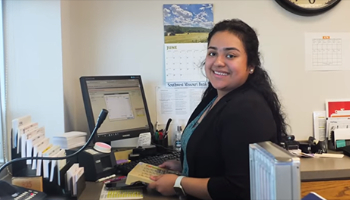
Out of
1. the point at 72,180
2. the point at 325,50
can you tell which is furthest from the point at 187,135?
the point at 325,50

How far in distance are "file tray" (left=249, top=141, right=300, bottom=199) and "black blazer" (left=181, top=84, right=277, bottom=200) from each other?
52 cm

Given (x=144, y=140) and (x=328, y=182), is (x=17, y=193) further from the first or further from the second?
(x=328, y=182)

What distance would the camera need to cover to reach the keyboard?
1521mm

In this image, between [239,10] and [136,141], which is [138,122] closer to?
[136,141]

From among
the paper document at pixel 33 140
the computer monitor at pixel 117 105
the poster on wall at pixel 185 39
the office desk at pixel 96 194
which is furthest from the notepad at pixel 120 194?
the poster on wall at pixel 185 39

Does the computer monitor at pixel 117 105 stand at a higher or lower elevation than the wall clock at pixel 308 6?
lower

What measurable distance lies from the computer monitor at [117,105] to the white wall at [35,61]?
0.51ft

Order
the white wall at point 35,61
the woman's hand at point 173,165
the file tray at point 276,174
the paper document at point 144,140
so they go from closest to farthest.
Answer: the file tray at point 276,174 → the woman's hand at point 173,165 → the white wall at point 35,61 → the paper document at point 144,140

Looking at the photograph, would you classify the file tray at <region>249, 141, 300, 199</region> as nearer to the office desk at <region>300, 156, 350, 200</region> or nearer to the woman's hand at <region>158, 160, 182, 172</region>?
the woman's hand at <region>158, 160, 182, 172</region>

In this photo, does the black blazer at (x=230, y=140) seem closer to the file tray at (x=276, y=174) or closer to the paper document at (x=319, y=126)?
the file tray at (x=276, y=174)

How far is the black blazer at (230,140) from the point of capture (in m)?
1.11

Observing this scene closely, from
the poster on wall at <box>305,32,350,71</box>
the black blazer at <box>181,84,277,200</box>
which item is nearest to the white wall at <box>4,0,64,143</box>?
the black blazer at <box>181,84,277,200</box>

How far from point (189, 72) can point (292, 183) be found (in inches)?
60.5

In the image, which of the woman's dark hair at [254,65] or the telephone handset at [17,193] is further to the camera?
the woman's dark hair at [254,65]
